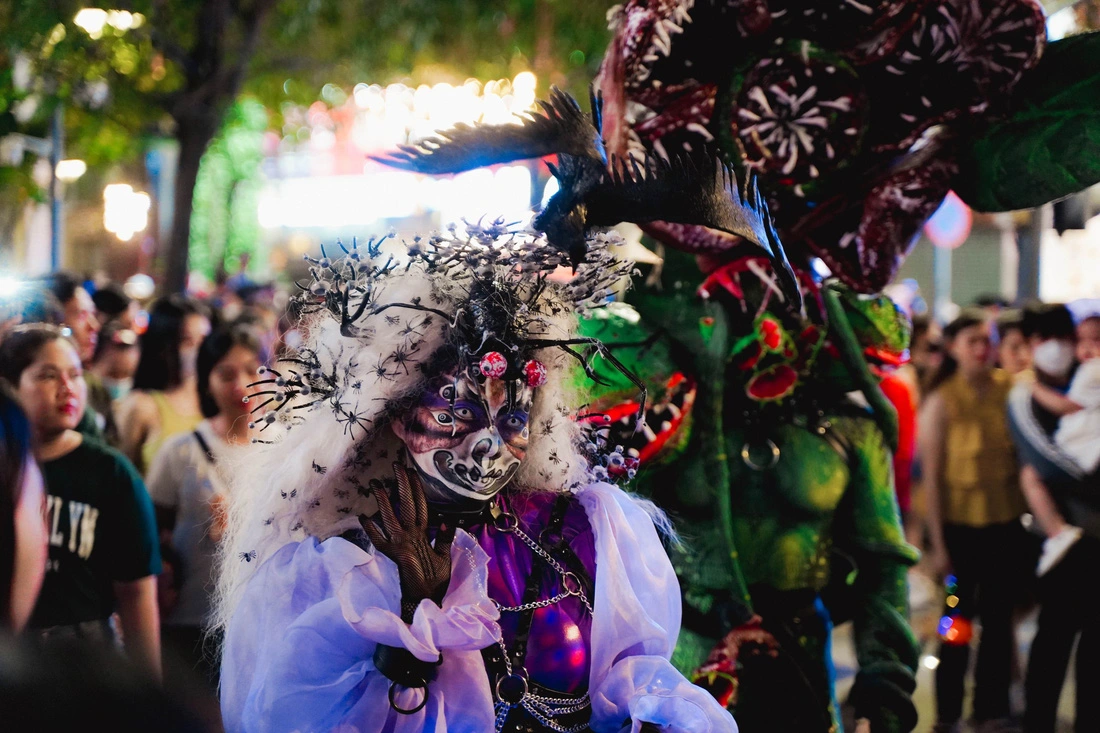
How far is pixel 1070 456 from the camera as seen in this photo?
4906 millimetres

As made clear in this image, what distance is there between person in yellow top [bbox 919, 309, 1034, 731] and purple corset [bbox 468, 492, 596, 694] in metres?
3.93

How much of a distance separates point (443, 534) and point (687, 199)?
79 cm

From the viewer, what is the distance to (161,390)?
5.31 meters

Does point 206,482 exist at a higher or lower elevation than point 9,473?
lower

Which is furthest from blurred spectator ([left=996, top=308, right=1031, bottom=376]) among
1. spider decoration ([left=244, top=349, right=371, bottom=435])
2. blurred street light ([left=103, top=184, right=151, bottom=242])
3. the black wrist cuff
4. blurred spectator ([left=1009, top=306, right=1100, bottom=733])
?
blurred street light ([left=103, top=184, right=151, bottom=242])

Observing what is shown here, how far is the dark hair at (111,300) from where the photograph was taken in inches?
277

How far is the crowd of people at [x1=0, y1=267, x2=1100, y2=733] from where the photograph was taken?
335 cm

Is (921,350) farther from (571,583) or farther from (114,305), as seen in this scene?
(571,583)

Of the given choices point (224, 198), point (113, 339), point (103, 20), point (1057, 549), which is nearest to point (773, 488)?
point (1057, 549)

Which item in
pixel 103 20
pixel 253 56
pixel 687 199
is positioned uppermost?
pixel 253 56

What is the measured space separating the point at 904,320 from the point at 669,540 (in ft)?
3.18

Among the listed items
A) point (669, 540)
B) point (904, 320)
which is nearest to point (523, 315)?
point (669, 540)

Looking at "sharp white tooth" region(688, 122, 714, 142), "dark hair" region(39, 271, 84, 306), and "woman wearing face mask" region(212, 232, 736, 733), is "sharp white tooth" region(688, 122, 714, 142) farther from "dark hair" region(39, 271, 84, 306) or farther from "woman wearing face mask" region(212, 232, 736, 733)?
"dark hair" region(39, 271, 84, 306)

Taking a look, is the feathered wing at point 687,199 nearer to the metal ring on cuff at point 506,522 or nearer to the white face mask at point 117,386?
the metal ring on cuff at point 506,522
